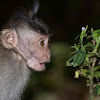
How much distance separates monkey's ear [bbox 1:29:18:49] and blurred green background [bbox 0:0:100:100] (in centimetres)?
86

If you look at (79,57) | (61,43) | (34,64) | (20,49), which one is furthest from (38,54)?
(61,43)

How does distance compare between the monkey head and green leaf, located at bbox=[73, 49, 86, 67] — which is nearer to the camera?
green leaf, located at bbox=[73, 49, 86, 67]

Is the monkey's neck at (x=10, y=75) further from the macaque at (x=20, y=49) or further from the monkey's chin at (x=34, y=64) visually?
the monkey's chin at (x=34, y=64)

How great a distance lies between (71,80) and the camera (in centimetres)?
851

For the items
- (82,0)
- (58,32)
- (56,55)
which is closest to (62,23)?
(58,32)

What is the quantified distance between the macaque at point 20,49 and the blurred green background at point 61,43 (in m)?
0.68

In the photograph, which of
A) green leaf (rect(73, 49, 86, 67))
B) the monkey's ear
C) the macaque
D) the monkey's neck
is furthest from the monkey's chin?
green leaf (rect(73, 49, 86, 67))

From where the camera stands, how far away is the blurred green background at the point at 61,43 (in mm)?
6996

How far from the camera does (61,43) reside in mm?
7223

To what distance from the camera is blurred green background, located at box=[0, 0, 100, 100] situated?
700 centimetres

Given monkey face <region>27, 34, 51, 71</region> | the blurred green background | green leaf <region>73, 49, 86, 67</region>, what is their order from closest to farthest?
green leaf <region>73, 49, 86, 67</region> < monkey face <region>27, 34, 51, 71</region> < the blurred green background

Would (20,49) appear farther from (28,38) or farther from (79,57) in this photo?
(79,57)

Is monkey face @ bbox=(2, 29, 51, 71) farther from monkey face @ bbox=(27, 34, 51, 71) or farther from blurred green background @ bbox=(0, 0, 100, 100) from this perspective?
blurred green background @ bbox=(0, 0, 100, 100)

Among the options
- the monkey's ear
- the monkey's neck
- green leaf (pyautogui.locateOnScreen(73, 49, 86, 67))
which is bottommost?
the monkey's neck
